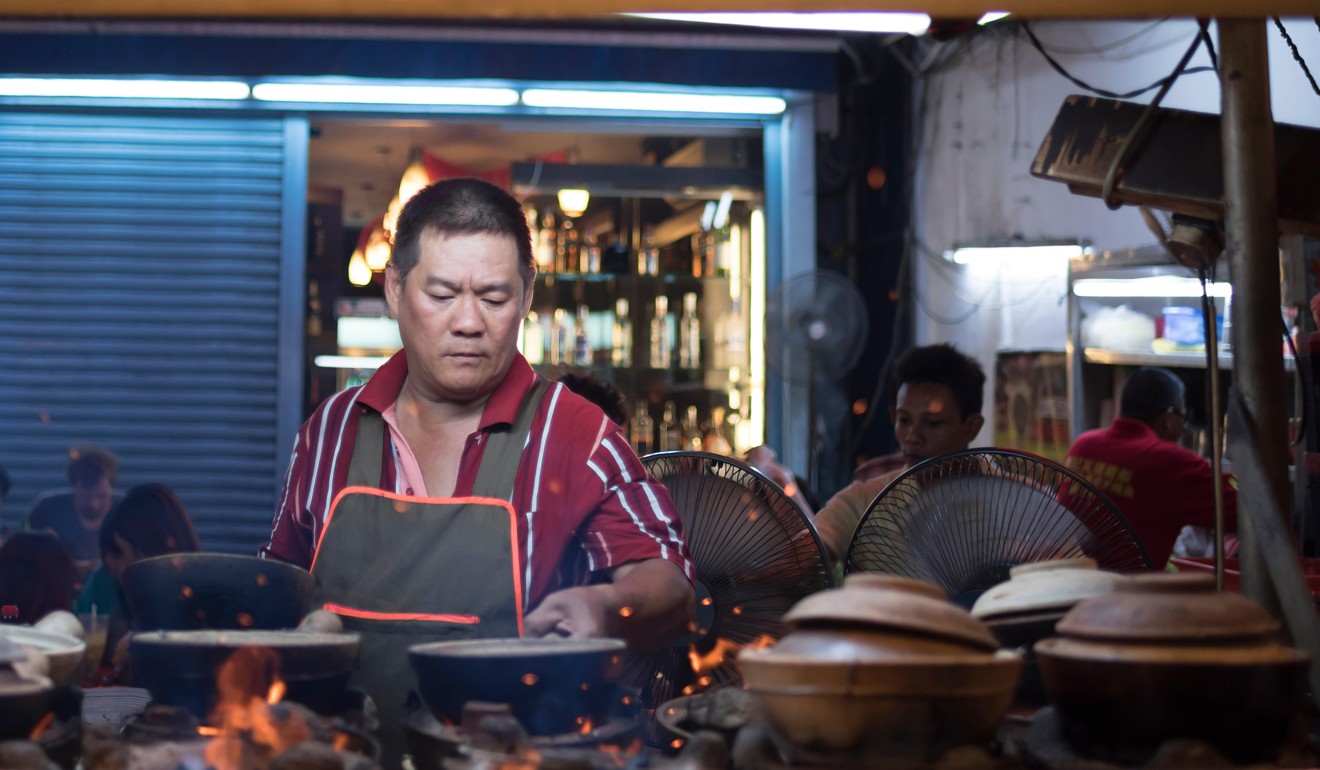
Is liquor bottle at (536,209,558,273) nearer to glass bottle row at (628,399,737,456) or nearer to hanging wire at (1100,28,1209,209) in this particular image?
glass bottle row at (628,399,737,456)

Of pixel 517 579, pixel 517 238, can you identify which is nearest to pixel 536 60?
pixel 517 238

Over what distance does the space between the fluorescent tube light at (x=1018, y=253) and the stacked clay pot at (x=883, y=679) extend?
184 inches

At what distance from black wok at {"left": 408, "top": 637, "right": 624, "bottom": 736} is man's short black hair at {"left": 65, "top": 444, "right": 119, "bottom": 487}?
4.37 meters

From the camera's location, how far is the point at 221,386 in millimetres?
5359

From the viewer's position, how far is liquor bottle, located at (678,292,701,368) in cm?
596

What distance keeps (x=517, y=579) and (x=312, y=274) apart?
13.6ft

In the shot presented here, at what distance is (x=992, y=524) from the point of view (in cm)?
193

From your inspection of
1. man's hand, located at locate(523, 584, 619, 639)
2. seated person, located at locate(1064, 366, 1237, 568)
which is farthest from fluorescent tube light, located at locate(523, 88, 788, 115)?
man's hand, located at locate(523, 584, 619, 639)

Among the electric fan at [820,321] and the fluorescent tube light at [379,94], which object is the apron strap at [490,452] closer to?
the electric fan at [820,321]

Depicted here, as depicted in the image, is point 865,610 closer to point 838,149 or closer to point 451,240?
point 451,240

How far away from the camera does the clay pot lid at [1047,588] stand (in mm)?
1233

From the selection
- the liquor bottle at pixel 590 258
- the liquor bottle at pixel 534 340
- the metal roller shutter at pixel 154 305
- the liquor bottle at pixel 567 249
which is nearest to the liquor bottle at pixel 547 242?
the liquor bottle at pixel 567 249

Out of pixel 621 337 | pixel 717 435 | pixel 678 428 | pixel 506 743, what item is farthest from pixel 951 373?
pixel 506 743

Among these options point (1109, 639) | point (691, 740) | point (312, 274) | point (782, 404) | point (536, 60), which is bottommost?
point (691, 740)
